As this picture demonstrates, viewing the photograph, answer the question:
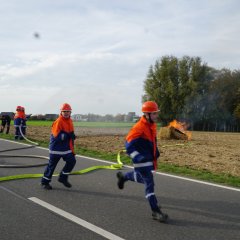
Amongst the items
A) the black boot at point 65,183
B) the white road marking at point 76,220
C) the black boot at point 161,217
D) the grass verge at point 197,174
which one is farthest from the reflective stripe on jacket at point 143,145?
the grass verge at point 197,174

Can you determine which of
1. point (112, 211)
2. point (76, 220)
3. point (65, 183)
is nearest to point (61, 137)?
point (65, 183)

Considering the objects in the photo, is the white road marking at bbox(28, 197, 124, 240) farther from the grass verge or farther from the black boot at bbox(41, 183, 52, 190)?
the grass verge

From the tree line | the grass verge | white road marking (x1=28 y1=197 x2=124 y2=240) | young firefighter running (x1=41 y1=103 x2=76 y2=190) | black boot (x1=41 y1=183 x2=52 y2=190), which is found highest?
the tree line

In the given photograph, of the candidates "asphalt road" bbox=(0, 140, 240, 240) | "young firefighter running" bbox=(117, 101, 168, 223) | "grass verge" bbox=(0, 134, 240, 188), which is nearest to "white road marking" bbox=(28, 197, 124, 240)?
"asphalt road" bbox=(0, 140, 240, 240)

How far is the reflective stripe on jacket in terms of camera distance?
555 cm

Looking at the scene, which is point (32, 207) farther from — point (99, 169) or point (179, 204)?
point (99, 169)

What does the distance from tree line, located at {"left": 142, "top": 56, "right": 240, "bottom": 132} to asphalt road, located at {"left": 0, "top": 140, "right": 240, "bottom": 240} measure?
149ft

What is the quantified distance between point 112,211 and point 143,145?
1.17 meters

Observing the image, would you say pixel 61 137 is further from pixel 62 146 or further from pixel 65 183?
pixel 65 183

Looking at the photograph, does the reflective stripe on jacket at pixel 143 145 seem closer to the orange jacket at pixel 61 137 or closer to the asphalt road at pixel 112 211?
the asphalt road at pixel 112 211

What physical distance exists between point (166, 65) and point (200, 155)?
4770 centimetres

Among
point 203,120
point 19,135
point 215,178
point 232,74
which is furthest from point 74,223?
point 232,74

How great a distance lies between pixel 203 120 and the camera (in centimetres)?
5400

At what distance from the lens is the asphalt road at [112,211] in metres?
4.70
